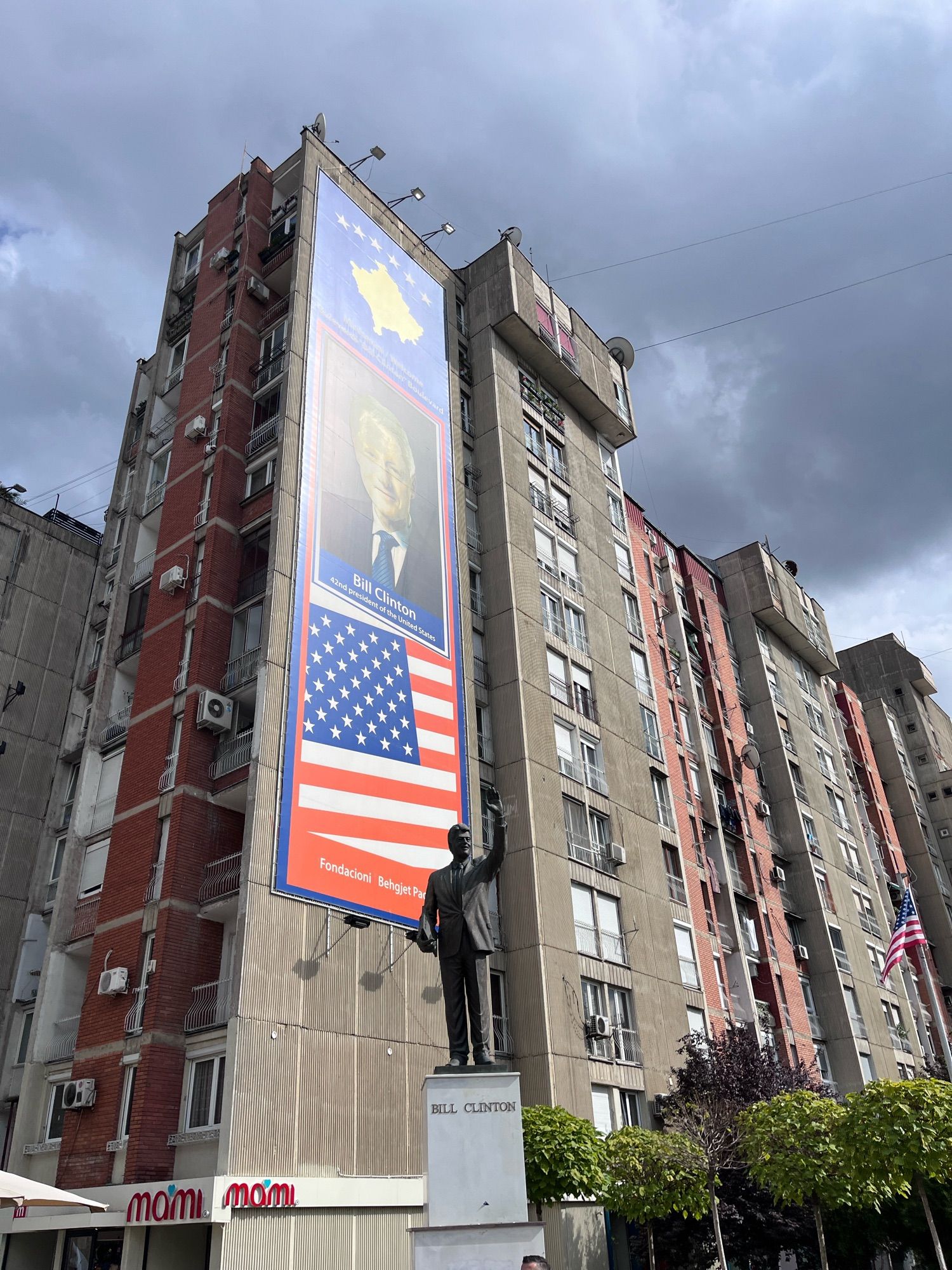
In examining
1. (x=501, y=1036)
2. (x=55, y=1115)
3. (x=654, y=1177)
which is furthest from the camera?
(x=501, y=1036)

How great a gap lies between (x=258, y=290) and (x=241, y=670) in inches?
644

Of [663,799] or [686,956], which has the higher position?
[663,799]

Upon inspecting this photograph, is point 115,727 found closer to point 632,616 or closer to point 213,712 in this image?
point 213,712

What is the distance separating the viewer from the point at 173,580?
33406 millimetres

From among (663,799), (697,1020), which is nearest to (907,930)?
(697,1020)

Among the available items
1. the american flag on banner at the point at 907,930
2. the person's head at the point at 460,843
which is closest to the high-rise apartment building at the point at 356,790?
the american flag on banner at the point at 907,930

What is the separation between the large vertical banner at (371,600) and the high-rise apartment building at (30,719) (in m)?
11.1

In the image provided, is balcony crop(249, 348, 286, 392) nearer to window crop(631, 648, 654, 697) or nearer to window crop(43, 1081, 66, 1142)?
window crop(631, 648, 654, 697)

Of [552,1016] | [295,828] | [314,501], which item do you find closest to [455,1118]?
[295,828]

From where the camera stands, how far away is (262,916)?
2562cm

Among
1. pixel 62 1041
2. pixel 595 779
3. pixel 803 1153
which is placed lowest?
pixel 803 1153

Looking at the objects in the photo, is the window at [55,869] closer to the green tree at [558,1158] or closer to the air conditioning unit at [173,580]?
the air conditioning unit at [173,580]

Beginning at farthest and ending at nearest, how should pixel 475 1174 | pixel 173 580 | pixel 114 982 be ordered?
pixel 173 580
pixel 114 982
pixel 475 1174

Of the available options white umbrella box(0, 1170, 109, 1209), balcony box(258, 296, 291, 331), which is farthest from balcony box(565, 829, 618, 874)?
balcony box(258, 296, 291, 331)
